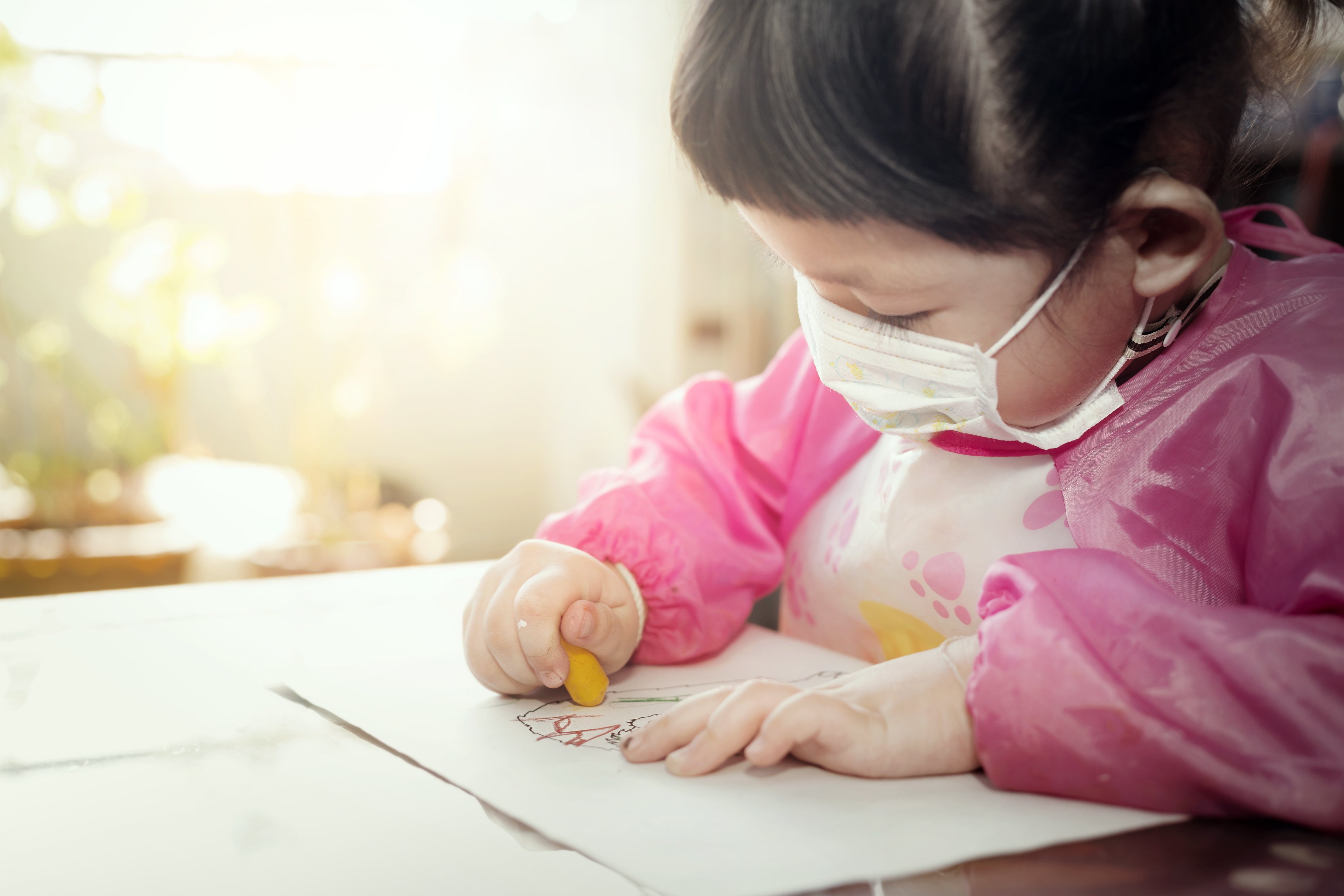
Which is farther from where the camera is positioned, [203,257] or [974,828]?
[203,257]

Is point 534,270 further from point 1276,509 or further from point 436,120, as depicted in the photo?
point 1276,509

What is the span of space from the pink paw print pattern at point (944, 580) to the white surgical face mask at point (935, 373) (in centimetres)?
8

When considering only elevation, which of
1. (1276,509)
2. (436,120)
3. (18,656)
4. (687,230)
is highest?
(436,120)

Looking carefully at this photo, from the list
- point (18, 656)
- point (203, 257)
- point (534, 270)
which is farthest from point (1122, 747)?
point (534, 270)

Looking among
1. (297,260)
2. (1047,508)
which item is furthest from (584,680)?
(297,260)

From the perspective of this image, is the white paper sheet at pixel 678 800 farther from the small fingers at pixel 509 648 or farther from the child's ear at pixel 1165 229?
the child's ear at pixel 1165 229

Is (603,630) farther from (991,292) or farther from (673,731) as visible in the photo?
(991,292)

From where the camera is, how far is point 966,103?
1.12 ft

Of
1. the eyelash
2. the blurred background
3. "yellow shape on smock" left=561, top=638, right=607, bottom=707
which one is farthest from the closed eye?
the blurred background

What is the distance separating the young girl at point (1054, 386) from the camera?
33 cm

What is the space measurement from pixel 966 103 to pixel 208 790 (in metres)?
0.39

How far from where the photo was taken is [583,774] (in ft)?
1.21

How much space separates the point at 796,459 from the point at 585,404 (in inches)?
63.3

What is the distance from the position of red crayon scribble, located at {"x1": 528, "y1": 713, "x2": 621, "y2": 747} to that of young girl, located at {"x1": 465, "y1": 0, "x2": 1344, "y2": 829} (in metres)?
0.02
